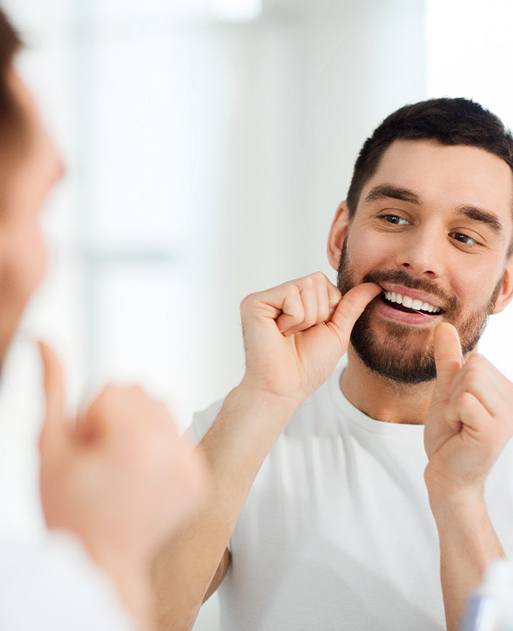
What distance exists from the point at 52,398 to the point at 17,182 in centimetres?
15

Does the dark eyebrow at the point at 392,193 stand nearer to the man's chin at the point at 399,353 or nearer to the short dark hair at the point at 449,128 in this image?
the short dark hair at the point at 449,128

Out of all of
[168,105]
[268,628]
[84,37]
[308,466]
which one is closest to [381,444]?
[308,466]

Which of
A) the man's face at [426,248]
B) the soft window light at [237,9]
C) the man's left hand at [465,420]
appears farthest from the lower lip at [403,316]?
the soft window light at [237,9]

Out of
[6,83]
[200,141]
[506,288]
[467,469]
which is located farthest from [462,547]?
[200,141]

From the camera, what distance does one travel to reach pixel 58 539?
0.48 metres

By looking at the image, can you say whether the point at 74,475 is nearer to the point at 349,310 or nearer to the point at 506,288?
the point at 349,310

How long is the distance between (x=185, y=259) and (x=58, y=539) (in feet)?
5.42

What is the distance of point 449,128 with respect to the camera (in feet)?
4.40

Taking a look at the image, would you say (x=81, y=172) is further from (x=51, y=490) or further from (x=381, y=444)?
(x=51, y=490)

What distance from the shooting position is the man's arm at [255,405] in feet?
3.39

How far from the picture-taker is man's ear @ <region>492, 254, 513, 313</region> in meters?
1.43

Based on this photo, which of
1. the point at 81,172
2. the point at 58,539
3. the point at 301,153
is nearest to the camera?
the point at 58,539

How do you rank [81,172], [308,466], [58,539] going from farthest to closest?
[81,172] → [308,466] → [58,539]

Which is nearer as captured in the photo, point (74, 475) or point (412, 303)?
point (74, 475)
